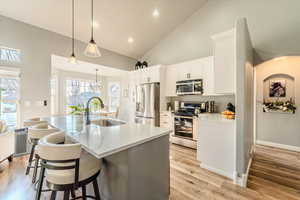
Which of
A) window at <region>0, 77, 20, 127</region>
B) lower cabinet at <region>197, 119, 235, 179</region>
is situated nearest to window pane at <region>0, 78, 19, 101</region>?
window at <region>0, 77, 20, 127</region>

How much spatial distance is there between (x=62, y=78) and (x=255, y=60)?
6.69 meters

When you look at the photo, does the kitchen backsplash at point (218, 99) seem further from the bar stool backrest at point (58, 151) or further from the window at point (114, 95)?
the bar stool backrest at point (58, 151)

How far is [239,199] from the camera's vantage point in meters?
1.67

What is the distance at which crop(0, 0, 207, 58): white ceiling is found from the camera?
2.89 m

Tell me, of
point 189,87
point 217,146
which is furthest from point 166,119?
point 217,146

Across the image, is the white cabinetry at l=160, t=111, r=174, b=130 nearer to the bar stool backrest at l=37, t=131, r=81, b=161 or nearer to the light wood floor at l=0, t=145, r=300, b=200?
the light wood floor at l=0, t=145, r=300, b=200

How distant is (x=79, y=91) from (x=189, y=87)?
491 centimetres

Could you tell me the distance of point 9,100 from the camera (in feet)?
9.89

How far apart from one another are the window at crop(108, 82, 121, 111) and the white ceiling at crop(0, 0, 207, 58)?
77.9 inches

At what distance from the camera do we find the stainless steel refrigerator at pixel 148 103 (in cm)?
416

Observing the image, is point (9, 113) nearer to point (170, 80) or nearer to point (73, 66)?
point (73, 66)

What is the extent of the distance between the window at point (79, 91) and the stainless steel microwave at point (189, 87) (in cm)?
406

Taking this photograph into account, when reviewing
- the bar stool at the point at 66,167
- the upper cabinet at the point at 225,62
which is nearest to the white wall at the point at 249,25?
the upper cabinet at the point at 225,62

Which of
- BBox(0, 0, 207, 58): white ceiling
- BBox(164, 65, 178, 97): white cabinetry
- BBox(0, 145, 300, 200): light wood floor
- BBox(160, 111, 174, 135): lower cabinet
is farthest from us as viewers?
BBox(164, 65, 178, 97): white cabinetry
